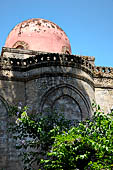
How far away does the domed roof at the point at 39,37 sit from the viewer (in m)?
Result: 15.8

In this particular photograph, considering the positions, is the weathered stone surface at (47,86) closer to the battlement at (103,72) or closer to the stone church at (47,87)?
the stone church at (47,87)

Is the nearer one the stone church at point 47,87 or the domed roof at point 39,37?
the stone church at point 47,87

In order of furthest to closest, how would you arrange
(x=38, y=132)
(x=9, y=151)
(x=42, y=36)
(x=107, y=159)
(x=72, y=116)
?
(x=42, y=36), (x=72, y=116), (x=9, y=151), (x=38, y=132), (x=107, y=159)

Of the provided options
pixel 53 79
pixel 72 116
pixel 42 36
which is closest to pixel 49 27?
pixel 42 36

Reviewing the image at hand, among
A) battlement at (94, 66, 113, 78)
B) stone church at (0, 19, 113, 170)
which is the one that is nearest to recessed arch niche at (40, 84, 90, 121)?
stone church at (0, 19, 113, 170)

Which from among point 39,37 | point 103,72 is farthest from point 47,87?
point 39,37

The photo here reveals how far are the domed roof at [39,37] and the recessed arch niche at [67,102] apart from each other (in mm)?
4616

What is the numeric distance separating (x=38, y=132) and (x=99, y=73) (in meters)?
5.98

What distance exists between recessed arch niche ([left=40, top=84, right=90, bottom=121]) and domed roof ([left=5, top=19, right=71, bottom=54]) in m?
4.62

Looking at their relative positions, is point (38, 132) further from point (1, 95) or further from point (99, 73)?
point (99, 73)

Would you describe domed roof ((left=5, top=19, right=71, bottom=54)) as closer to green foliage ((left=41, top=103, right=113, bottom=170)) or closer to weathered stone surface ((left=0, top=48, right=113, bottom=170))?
weathered stone surface ((left=0, top=48, right=113, bottom=170))

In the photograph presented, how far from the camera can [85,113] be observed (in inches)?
459

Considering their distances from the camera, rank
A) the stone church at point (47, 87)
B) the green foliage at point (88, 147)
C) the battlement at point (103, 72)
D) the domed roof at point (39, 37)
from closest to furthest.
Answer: the green foliage at point (88, 147) → the stone church at point (47, 87) → the battlement at point (103, 72) → the domed roof at point (39, 37)

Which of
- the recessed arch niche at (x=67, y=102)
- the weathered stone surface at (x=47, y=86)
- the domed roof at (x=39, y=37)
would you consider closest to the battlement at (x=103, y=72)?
the weathered stone surface at (x=47, y=86)
